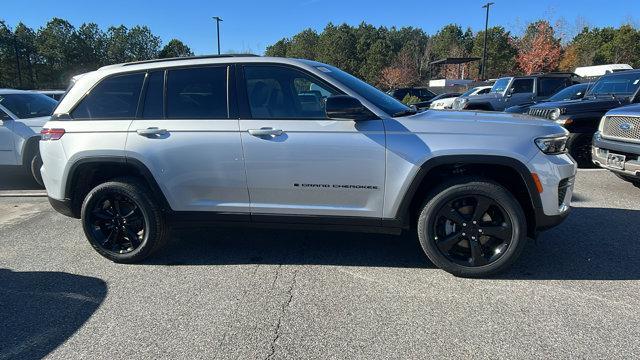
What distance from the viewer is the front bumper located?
5.59 meters

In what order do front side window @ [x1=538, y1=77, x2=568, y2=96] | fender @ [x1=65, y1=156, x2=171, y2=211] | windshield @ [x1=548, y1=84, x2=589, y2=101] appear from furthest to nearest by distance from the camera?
front side window @ [x1=538, y1=77, x2=568, y2=96], windshield @ [x1=548, y1=84, x2=589, y2=101], fender @ [x1=65, y1=156, x2=171, y2=211]

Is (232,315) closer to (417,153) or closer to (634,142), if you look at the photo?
(417,153)

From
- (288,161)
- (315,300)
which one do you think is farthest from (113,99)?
(315,300)

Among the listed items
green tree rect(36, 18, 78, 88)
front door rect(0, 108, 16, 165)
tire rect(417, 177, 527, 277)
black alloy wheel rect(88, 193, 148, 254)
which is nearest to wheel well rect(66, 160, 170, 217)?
black alloy wheel rect(88, 193, 148, 254)

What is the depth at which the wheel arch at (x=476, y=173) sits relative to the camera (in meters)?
3.45

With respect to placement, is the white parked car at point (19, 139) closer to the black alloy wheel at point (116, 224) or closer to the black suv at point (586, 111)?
the black alloy wheel at point (116, 224)

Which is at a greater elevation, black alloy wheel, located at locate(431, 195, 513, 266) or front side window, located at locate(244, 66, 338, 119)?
front side window, located at locate(244, 66, 338, 119)

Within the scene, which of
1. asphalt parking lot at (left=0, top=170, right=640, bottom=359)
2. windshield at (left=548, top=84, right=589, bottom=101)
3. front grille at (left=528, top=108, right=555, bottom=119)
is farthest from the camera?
windshield at (left=548, top=84, right=589, bottom=101)

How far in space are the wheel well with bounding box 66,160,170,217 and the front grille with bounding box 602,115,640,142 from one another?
5.70 m

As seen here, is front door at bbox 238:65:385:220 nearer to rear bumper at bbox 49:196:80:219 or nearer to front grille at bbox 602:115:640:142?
rear bumper at bbox 49:196:80:219

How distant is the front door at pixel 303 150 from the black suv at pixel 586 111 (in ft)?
19.0

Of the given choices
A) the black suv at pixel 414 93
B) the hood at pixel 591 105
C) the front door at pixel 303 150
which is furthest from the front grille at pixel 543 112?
the black suv at pixel 414 93

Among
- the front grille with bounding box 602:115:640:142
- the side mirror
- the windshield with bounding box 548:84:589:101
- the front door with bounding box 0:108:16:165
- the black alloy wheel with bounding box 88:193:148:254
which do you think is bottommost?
the black alloy wheel with bounding box 88:193:148:254

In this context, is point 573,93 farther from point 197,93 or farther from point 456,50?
point 456,50
